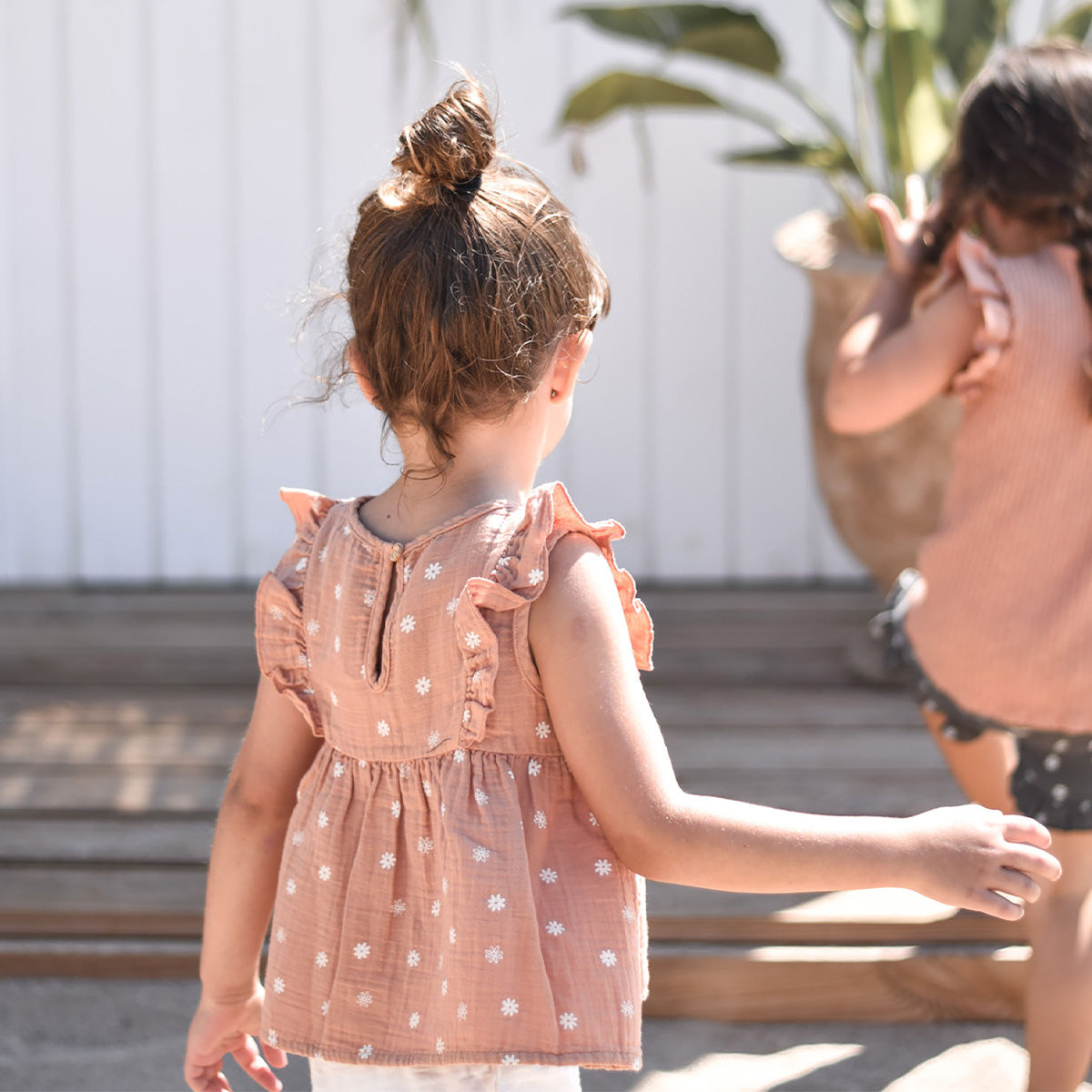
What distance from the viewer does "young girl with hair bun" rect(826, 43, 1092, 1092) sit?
1.54m

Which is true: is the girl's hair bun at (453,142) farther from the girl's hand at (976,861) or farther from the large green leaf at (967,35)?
the large green leaf at (967,35)

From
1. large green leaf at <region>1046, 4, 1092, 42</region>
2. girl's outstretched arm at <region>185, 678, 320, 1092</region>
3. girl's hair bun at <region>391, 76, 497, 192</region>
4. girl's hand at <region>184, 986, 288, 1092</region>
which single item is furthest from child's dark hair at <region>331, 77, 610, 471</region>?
large green leaf at <region>1046, 4, 1092, 42</region>

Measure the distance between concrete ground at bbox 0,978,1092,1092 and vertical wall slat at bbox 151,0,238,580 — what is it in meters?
1.63

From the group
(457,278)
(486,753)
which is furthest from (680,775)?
(457,278)

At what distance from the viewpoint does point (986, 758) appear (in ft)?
5.52

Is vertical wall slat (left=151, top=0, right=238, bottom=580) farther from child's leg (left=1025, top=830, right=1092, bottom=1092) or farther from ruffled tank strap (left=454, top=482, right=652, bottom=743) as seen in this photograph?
ruffled tank strap (left=454, top=482, right=652, bottom=743)

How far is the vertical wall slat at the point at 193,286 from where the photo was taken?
3.29m

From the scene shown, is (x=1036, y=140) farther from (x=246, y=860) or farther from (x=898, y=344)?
(x=246, y=860)

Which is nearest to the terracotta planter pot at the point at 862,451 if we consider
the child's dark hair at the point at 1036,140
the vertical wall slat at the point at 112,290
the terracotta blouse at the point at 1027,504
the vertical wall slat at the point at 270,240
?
the child's dark hair at the point at 1036,140

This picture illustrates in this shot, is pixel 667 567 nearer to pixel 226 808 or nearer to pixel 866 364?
pixel 866 364

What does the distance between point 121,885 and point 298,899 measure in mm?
1075

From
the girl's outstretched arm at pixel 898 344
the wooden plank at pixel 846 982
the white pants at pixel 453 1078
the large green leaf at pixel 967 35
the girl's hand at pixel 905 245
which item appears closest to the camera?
the white pants at pixel 453 1078

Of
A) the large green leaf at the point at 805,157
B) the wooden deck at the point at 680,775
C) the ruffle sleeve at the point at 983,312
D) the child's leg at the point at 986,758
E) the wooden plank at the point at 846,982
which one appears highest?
the large green leaf at the point at 805,157

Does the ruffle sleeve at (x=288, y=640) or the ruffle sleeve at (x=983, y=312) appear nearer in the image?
the ruffle sleeve at (x=288, y=640)
